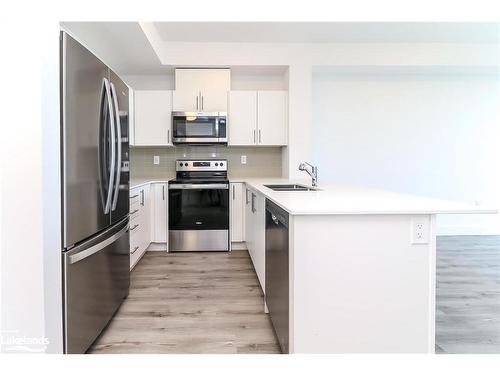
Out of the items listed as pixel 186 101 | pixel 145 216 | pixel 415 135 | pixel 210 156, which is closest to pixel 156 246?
pixel 145 216

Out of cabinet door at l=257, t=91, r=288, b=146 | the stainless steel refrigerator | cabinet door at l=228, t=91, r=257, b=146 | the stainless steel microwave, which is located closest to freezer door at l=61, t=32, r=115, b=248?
the stainless steel refrigerator

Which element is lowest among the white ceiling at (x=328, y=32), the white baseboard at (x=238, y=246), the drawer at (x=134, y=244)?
the white baseboard at (x=238, y=246)

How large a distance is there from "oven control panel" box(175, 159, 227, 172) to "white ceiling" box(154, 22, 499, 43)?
58.2 inches

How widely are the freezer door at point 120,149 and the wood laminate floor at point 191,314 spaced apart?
70cm

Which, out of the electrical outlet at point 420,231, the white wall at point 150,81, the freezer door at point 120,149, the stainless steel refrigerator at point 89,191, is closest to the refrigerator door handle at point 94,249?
the stainless steel refrigerator at point 89,191

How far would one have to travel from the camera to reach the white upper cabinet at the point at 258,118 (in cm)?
432

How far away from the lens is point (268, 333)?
2096 millimetres

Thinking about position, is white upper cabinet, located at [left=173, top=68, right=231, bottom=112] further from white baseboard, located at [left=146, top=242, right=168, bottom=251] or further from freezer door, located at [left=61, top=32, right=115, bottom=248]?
freezer door, located at [left=61, top=32, right=115, bottom=248]

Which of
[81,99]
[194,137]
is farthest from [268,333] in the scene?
[194,137]

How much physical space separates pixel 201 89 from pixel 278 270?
3.05 meters

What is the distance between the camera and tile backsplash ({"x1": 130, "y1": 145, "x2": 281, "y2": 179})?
15.3ft

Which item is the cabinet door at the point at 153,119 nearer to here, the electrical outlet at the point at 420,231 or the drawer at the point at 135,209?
the drawer at the point at 135,209

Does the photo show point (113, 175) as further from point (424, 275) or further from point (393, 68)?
point (393, 68)

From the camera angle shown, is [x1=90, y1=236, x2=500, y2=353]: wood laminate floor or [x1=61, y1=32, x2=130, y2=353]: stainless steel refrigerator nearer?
[x1=61, y1=32, x2=130, y2=353]: stainless steel refrigerator
